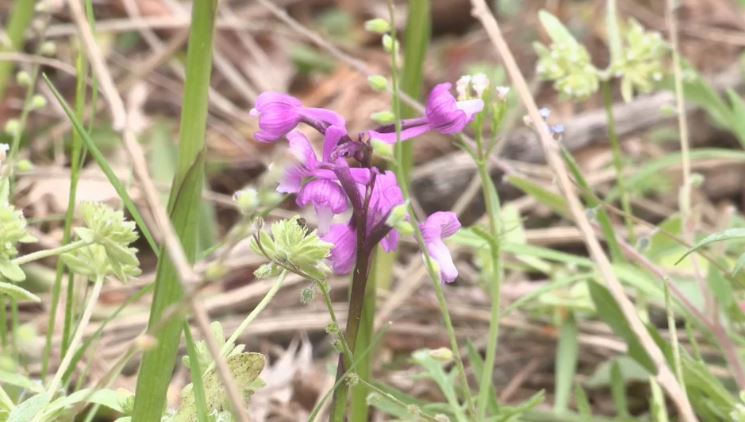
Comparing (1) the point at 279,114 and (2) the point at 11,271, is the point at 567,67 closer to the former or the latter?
(1) the point at 279,114

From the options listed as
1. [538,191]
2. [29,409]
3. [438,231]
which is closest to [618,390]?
[538,191]

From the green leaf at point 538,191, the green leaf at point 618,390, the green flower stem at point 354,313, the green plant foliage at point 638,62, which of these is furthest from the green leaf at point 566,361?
the green flower stem at point 354,313

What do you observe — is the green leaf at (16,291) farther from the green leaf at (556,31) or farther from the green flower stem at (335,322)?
the green leaf at (556,31)

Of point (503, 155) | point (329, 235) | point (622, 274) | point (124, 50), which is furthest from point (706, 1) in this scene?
point (329, 235)

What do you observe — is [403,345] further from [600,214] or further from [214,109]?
[214,109]

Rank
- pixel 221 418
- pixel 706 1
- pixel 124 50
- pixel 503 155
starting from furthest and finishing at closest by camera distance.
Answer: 1. pixel 706 1
2. pixel 124 50
3. pixel 503 155
4. pixel 221 418

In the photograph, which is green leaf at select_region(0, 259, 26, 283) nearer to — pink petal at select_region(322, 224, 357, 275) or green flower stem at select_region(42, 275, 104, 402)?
green flower stem at select_region(42, 275, 104, 402)

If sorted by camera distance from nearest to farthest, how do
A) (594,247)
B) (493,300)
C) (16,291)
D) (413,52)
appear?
(594,247)
(16,291)
(493,300)
(413,52)
